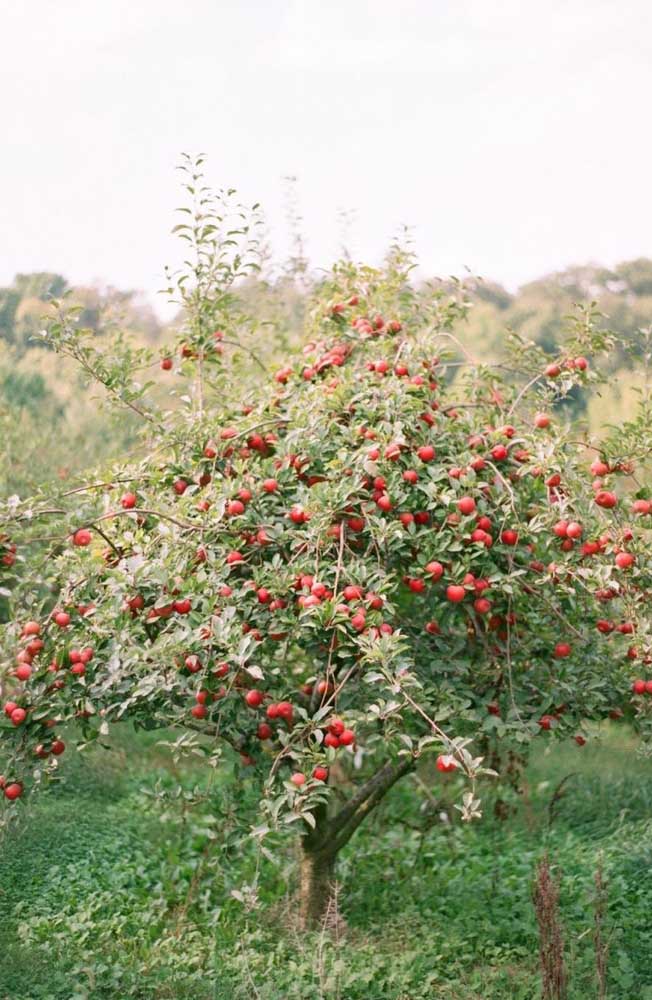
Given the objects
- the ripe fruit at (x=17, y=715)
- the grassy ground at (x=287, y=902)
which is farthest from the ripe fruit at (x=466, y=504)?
the ripe fruit at (x=17, y=715)

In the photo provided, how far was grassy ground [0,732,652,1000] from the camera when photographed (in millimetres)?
3645

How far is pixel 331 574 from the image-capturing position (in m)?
3.18

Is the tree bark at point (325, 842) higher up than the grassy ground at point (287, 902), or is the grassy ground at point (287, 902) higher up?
the tree bark at point (325, 842)

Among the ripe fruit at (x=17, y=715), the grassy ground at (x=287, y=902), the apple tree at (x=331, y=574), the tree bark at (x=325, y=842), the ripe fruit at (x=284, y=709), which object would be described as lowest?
the grassy ground at (x=287, y=902)

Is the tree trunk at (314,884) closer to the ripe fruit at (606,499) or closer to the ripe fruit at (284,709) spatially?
the ripe fruit at (284,709)

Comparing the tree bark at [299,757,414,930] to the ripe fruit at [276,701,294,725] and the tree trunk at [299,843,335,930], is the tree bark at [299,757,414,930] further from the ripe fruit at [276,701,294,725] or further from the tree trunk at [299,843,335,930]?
the ripe fruit at [276,701,294,725]

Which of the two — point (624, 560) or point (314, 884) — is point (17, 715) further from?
point (624, 560)

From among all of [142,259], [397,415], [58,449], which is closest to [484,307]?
[142,259]

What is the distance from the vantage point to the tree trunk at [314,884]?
167 inches

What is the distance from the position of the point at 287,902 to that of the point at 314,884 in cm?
16

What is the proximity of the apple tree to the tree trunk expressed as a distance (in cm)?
74

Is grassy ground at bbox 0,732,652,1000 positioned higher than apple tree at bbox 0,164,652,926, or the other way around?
apple tree at bbox 0,164,652,926

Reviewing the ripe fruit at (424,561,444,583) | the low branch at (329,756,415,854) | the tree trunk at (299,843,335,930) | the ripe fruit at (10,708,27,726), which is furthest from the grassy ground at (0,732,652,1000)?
the ripe fruit at (424,561,444,583)

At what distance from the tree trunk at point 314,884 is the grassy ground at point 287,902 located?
10cm
